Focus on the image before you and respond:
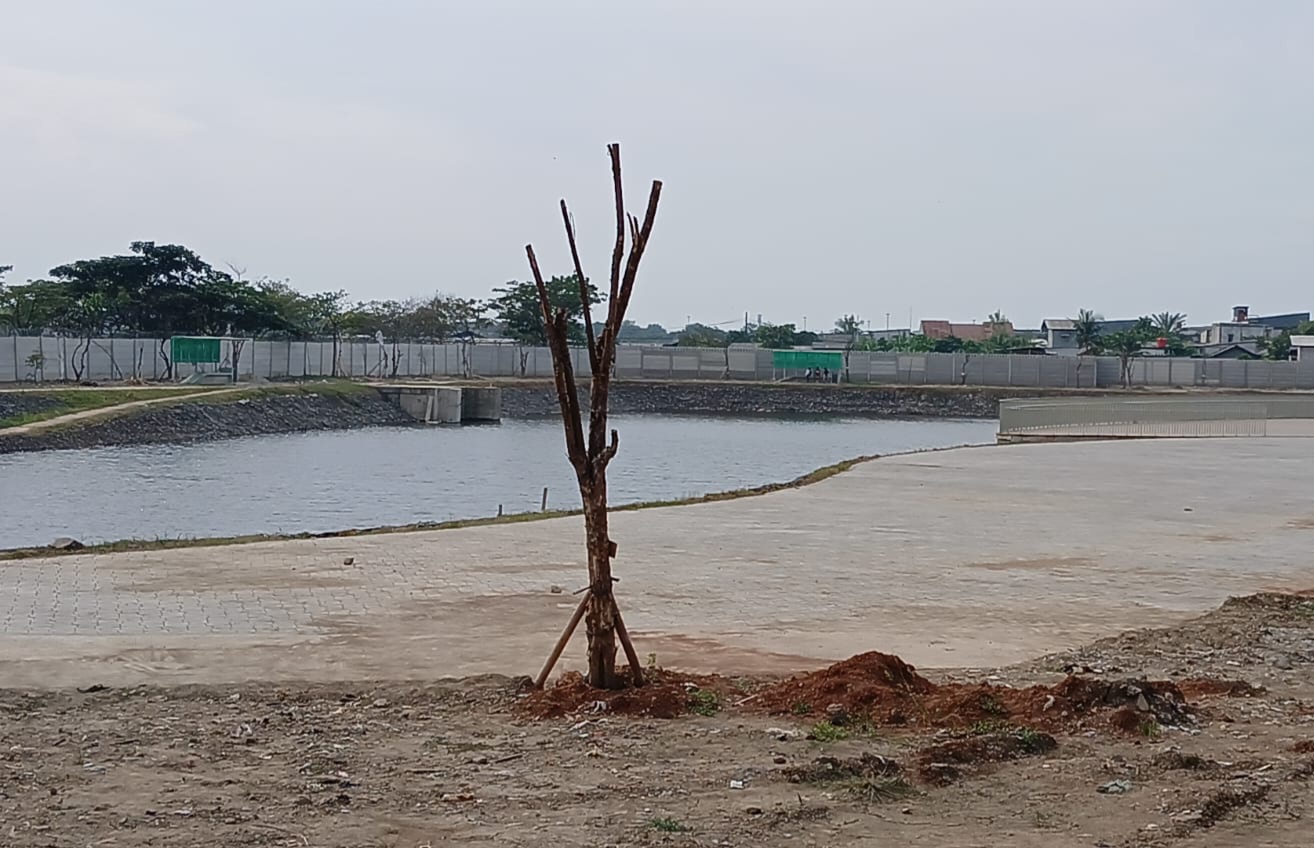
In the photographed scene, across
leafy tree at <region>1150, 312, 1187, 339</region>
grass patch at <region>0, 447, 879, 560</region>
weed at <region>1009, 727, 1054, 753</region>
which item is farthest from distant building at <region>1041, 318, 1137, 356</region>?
weed at <region>1009, 727, 1054, 753</region>

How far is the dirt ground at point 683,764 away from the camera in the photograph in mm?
5559

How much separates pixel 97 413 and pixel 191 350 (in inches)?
659

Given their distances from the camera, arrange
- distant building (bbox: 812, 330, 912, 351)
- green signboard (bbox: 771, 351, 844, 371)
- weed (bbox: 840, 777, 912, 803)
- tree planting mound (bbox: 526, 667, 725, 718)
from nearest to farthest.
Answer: weed (bbox: 840, 777, 912, 803) < tree planting mound (bbox: 526, 667, 725, 718) < green signboard (bbox: 771, 351, 844, 371) < distant building (bbox: 812, 330, 912, 351)

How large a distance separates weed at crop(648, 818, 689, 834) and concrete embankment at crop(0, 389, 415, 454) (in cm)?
3637

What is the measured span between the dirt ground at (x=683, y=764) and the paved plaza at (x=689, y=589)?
50.8 inches

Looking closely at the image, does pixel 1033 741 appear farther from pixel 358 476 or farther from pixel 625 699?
pixel 358 476

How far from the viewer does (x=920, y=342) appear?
368ft

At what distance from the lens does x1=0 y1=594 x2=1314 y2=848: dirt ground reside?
5559mm

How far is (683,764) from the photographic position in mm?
6512

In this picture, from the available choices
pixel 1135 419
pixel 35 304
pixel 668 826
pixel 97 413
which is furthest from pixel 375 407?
pixel 668 826

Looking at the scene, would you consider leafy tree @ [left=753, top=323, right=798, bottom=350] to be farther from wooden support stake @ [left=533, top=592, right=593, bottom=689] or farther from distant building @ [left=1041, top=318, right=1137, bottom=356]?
wooden support stake @ [left=533, top=592, right=593, bottom=689]

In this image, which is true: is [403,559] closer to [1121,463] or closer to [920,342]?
[1121,463]

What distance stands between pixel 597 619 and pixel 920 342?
4194 inches

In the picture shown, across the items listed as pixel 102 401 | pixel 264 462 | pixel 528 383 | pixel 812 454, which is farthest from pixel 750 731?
pixel 528 383
